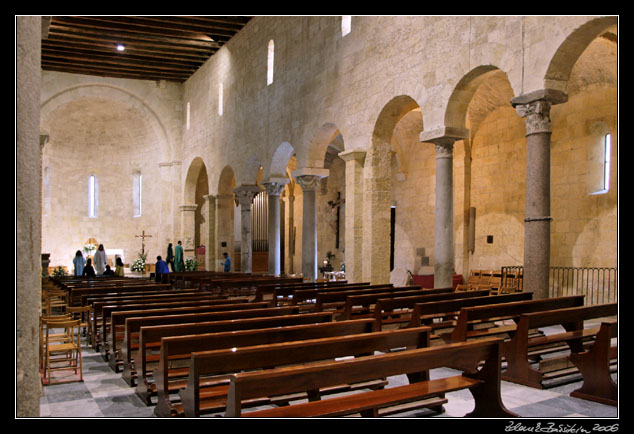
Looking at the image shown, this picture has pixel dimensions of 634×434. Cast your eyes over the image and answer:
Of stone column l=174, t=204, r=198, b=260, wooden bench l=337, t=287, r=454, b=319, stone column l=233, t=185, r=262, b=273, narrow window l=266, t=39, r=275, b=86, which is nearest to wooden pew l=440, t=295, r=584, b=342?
wooden bench l=337, t=287, r=454, b=319

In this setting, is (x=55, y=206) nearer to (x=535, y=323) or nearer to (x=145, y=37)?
(x=145, y=37)

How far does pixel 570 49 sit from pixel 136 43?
50.0 ft

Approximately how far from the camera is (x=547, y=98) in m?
8.38

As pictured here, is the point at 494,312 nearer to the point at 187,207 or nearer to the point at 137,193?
the point at 187,207

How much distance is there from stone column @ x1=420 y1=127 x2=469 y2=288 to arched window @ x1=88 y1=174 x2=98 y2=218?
799 inches

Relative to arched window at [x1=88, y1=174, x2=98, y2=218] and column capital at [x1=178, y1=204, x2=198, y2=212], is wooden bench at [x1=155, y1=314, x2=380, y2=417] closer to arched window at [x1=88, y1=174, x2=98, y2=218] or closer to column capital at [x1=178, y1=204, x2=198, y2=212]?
column capital at [x1=178, y1=204, x2=198, y2=212]

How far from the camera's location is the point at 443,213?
1061 cm

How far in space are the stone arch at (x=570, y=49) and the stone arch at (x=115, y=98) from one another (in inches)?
747

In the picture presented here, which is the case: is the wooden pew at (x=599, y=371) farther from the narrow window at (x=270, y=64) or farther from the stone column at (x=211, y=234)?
the stone column at (x=211, y=234)

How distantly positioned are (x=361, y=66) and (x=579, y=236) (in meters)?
6.13

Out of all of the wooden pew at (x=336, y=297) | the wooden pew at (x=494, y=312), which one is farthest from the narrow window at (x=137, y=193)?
the wooden pew at (x=494, y=312)

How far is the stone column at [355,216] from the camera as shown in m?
12.7

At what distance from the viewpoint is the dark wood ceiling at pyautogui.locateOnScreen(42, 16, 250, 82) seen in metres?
17.7

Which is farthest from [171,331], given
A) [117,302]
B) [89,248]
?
[89,248]
